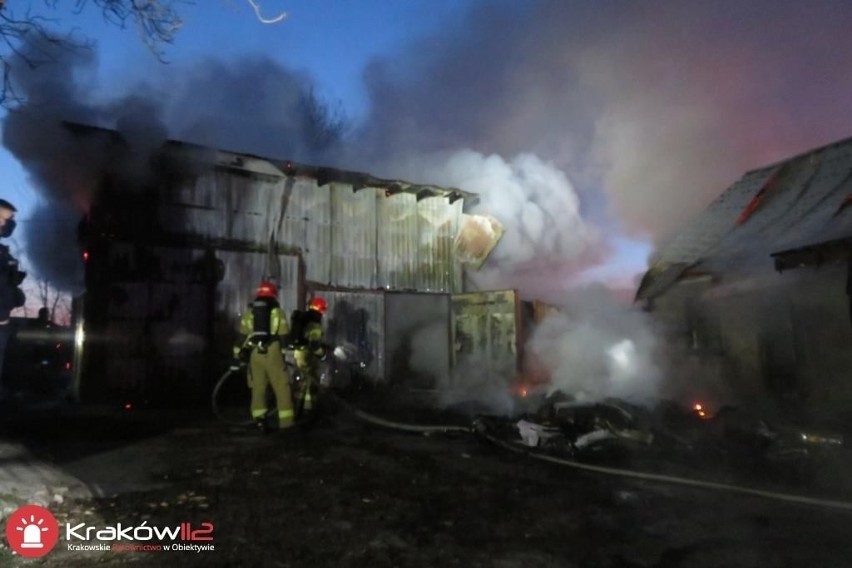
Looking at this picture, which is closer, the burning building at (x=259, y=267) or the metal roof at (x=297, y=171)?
the burning building at (x=259, y=267)

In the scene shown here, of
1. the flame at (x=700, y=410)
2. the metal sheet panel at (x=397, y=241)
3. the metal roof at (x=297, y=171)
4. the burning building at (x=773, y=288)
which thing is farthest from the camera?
the metal sheet panel at (x=397, y=241)

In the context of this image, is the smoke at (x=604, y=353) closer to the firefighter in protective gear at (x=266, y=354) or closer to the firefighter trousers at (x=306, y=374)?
the firefighter trousers at (x=306, y=374)

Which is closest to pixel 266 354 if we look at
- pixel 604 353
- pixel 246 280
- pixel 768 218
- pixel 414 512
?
pixel 414 512

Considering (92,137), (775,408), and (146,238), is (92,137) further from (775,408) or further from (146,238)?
(775,408)

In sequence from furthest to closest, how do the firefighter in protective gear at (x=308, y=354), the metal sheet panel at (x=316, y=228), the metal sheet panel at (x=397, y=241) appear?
the metal sheet panel at (x=397, y=241)
the metal sheet panel at (x=316, y=228)
the firefighter in protective gear at (x=308, y=354)

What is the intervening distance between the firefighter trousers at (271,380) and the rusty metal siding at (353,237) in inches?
200

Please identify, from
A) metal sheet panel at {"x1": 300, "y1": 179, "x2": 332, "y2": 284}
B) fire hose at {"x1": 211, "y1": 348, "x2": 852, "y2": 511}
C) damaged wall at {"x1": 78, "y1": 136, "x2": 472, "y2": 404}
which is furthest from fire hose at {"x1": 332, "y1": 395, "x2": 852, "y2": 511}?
metal sheet panel at {"x1": 300, "y1": 179, "x2": 332, "y2": 284}

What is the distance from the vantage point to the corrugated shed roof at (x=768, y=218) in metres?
9.30

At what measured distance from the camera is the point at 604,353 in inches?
343

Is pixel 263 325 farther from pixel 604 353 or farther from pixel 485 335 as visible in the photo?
pixel 485 335

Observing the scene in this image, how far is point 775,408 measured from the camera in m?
7.82

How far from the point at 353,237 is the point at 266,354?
226 inches

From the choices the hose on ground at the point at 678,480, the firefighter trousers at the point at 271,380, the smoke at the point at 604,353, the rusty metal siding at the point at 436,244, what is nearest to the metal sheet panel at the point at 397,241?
the rusty metal siding at the point at 436,244

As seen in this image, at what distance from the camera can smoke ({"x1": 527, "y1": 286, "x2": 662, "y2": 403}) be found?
331 inches
